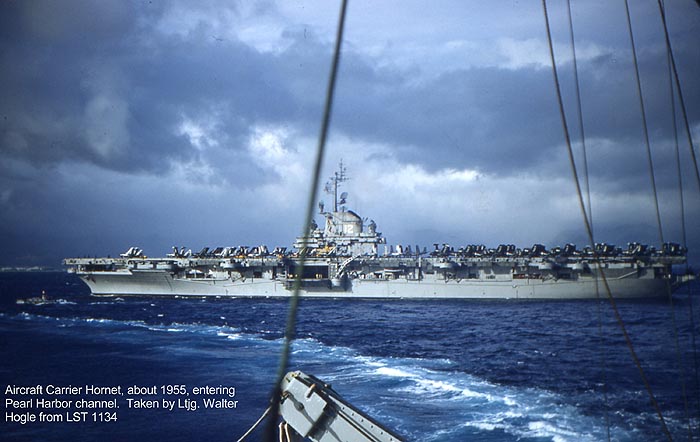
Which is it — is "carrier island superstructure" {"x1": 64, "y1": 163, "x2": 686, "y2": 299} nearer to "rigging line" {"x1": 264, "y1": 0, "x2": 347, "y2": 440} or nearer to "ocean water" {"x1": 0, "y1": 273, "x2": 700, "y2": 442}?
"ocean water" {"x1": 0, "y1": 273, "x2": 700, "y2": 442}

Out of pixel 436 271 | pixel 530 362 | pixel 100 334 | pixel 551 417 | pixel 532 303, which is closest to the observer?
pixel 551 417

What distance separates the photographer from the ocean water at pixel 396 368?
41.9ft

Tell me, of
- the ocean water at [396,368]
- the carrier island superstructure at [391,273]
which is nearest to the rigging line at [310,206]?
the ocean water at [396,368]

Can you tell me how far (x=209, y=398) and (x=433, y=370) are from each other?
8575mm

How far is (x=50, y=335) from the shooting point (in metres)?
28.3

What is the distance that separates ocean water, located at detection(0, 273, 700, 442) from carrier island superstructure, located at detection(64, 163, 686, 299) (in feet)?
22.4

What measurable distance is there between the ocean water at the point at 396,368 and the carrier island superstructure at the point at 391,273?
6.83m

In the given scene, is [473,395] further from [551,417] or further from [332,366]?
[332,366]

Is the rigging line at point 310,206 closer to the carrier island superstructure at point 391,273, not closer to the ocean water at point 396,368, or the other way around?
the ocean water at point 396,368

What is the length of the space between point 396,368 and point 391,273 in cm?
2969

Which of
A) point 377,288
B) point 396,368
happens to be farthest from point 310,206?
point 377,288

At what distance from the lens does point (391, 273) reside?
48562 millimetres

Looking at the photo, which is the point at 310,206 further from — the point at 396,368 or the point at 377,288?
the point at 377,288

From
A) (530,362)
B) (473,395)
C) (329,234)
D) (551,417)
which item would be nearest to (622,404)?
(551,417)
